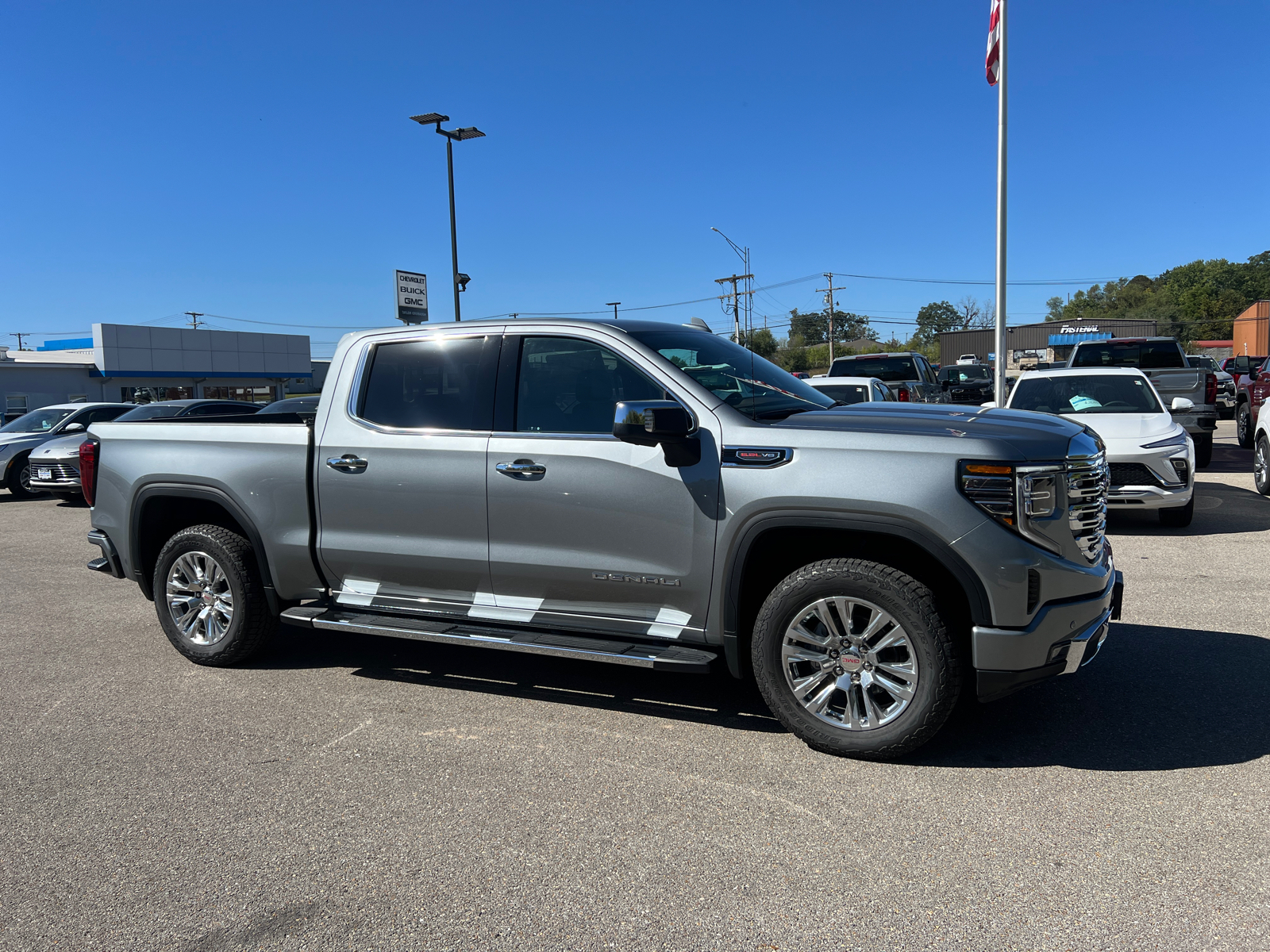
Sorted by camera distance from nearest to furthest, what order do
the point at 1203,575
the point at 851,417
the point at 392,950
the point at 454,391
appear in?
the point at 392,950 → the point at 851,417 → the point at 454,391 → the point at 1203,575

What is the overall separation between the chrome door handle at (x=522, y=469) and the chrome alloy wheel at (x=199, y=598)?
2.01 metres

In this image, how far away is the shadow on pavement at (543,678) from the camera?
475 cm

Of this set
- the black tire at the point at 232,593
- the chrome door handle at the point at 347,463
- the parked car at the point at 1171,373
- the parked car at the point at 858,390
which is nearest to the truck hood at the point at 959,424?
the chrome door handle at the point at 347,463

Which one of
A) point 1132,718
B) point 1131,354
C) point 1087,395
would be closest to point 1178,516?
point 1087,395

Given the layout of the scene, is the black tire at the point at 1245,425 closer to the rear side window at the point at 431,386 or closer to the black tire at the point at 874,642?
the black tire at the point at 874,642

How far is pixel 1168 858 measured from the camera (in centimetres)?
316

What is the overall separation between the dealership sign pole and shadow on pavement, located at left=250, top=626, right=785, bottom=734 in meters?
11.4

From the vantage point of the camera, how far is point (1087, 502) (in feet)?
13.0

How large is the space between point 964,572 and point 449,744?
2385mm

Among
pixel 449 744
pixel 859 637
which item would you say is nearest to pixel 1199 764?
pixel 859 637

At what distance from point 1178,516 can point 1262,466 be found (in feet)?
10.0

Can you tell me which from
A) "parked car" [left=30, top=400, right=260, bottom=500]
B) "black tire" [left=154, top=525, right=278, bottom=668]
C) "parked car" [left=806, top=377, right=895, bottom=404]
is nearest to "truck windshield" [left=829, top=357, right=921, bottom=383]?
"parked car" [left=806, top=377, right=895, bottom=404]

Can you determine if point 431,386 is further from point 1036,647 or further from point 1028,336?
point 1028,336

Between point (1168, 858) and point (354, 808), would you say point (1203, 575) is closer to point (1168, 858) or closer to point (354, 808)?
point (1168, 858)
